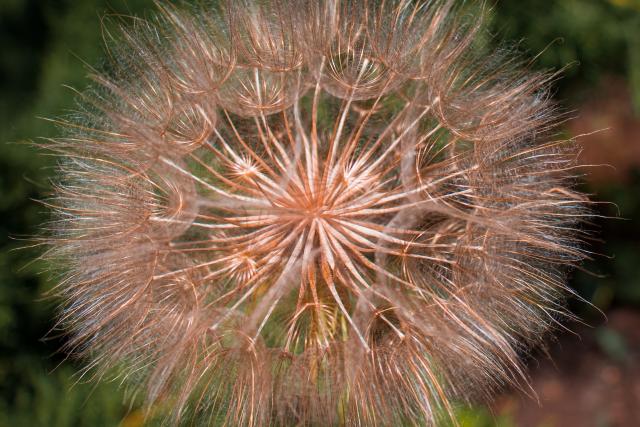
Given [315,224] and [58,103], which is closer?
[315,224]

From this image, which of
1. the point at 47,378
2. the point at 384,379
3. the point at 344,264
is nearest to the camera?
the point at 384,379

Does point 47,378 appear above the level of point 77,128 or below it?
below

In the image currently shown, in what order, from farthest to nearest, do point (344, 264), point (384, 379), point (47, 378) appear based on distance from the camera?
point (47, 378) < point (344, 264) < point (384, 379)

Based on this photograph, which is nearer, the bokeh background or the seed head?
the seed head

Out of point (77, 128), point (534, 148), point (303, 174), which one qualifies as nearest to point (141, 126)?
point (77, 128)

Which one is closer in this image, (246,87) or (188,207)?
(188,207)

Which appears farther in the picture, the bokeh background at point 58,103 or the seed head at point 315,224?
the bokeh background at point 58,103

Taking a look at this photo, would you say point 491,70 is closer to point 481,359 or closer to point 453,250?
point 453,250

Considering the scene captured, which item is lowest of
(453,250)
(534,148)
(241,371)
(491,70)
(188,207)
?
(241,371)
